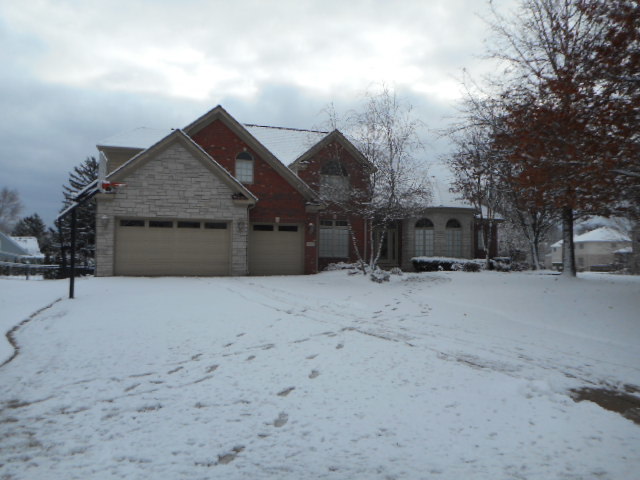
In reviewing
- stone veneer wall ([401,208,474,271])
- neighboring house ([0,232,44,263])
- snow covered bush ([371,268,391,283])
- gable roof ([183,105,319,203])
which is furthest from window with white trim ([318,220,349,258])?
neighboring house ([0,232,44,263])

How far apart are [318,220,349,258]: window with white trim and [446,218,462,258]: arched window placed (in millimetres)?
5667

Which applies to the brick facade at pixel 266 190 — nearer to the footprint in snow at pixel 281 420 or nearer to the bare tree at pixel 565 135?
the bare tree at pixel 565 135

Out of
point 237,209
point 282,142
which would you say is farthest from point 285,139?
point 237,209

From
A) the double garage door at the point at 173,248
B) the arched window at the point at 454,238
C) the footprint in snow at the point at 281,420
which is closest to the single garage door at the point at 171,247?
the double garage door at the point at 173,248

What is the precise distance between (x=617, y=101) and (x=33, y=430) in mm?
8397

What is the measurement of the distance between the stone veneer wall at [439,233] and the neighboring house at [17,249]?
128ft

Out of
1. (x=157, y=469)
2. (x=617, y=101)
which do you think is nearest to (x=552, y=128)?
(x=617, y=101)

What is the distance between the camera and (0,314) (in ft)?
25.2

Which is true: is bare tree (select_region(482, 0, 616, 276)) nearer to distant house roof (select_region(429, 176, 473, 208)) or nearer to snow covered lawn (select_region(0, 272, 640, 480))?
snow covered lawn (select_region(0, 272, 640, 480))

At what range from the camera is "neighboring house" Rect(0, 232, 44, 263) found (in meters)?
42.2

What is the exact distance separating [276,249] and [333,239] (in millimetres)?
3586

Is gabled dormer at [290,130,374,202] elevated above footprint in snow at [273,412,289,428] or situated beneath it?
elevated above

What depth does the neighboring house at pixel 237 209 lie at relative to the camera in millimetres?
14484

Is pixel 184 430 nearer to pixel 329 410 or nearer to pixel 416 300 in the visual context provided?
pixel 329 410
